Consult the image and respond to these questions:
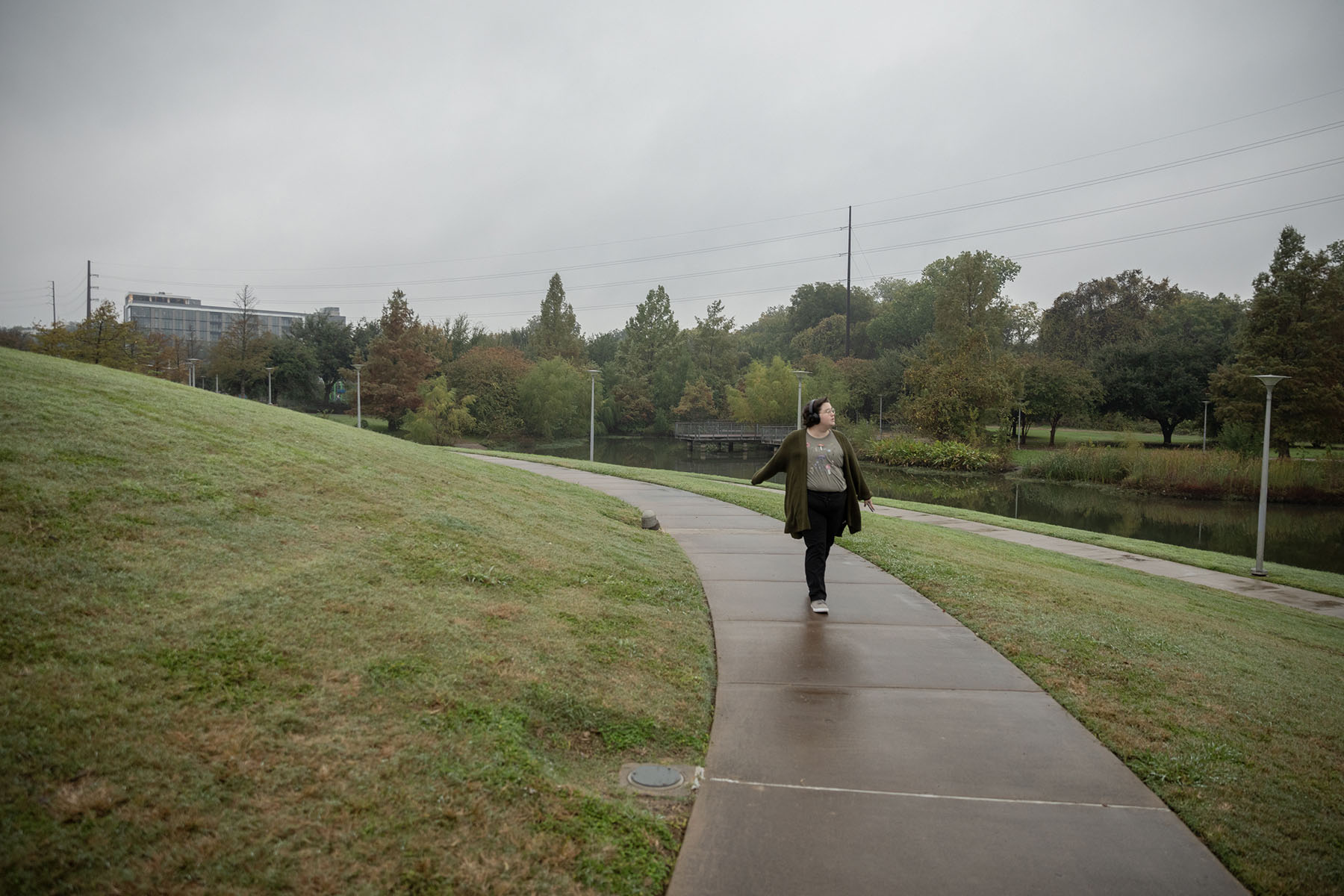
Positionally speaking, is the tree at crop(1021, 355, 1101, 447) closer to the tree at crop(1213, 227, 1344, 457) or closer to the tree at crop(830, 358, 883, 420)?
the tree at crop(830, 358, 883, 420)

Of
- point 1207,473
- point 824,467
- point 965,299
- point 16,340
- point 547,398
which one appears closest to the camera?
point 824,467

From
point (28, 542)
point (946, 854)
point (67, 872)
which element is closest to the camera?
point (67, 872)

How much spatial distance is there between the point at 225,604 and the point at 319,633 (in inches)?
19.6

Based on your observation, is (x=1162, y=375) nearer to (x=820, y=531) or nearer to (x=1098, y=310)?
(x=1098, y=310)

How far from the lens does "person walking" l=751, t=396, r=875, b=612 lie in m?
7.07

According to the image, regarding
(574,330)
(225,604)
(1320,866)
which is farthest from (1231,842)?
(574,330)

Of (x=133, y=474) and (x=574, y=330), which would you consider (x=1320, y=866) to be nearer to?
(x=133, y=474)

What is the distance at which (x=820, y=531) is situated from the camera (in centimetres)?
718

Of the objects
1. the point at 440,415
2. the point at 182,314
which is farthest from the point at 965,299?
the point at 182,314

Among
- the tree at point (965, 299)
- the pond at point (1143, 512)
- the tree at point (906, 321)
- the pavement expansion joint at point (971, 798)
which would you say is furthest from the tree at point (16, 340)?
the tree at point (906, 321)

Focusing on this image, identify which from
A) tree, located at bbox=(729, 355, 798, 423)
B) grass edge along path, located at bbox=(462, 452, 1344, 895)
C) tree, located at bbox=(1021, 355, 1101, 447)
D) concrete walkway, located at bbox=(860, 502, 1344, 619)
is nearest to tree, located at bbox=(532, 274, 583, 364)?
tree, located at bbox=(729, 355, 798, 423)

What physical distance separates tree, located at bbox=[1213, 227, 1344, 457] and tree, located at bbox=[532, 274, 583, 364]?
54538 mm

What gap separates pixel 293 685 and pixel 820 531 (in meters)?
4.74

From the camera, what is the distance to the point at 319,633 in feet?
13.6
